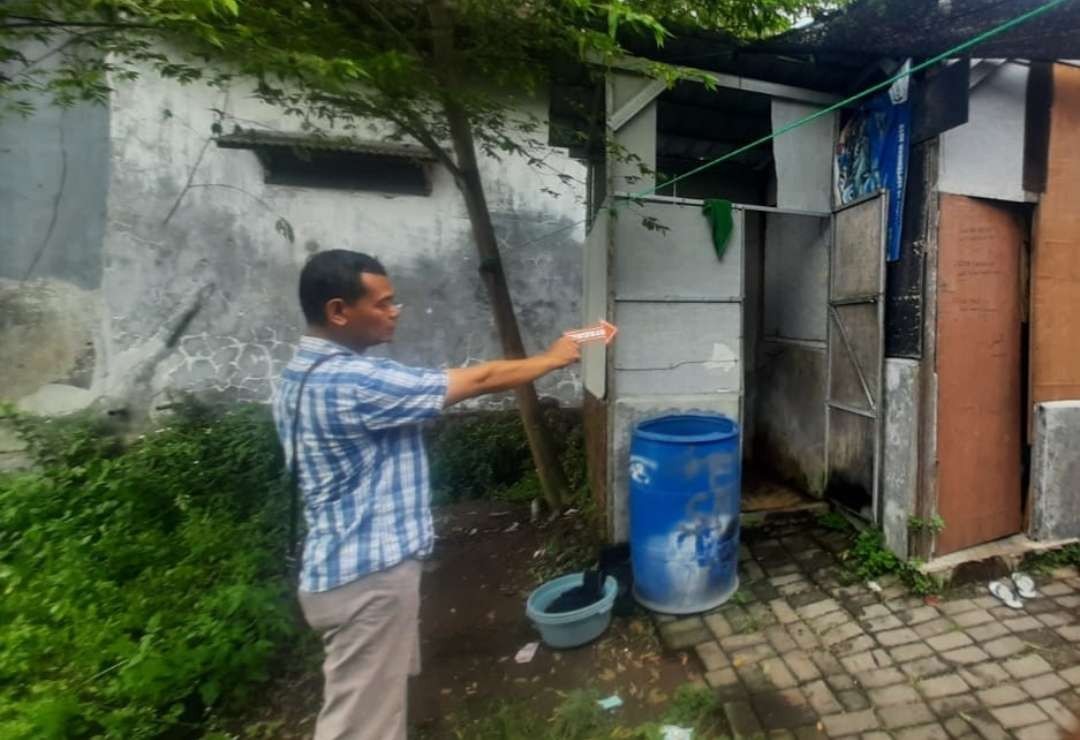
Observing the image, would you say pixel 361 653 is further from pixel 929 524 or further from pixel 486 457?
pixel 486 457

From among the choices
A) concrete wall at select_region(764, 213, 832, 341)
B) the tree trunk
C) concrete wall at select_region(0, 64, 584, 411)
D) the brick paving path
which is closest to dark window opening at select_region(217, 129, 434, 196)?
concrete wall at select_region(0, 64, 584, 411)

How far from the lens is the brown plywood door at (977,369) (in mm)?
3215

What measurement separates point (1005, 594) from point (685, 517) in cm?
213

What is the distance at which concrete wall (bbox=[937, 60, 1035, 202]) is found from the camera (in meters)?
3.18

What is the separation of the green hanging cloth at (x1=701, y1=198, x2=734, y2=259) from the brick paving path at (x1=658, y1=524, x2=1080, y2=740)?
2388 millimetres

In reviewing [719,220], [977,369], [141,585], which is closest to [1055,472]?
[977,369]

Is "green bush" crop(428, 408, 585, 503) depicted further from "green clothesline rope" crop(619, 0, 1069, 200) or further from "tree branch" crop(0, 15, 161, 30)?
"tree branch" crop(0, 15, 161, 30)

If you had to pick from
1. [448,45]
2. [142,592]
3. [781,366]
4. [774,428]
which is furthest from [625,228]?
[142,592]

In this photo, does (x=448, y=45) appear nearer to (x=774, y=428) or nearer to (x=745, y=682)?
(x=745, y=682)

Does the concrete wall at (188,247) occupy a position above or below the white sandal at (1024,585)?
above

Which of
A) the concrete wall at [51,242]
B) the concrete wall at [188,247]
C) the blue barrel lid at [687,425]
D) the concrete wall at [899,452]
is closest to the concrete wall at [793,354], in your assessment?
the concrete wall at [899,452]

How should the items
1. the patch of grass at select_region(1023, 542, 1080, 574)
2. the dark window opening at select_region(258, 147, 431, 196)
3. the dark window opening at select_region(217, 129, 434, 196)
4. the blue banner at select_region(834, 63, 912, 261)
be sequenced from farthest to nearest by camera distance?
the dark window opening at select_region(258, 147, 431, 196) → the dark window opening at select_region(217, 129, 434, 196) → the patch of grass at select_region(1023, 542, 1080, 574) → the blue banner at select_region(834, 63, 912, 261)

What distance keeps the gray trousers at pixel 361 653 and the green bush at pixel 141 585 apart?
3.87ft

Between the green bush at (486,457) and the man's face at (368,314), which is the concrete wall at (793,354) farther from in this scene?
the man's face at (368,314)
